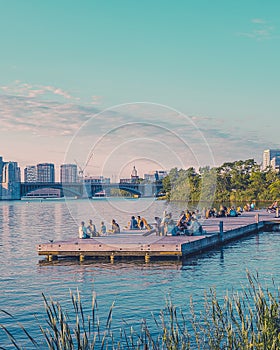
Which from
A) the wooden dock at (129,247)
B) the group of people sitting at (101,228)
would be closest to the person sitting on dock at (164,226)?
the wooden dock at (129,247)

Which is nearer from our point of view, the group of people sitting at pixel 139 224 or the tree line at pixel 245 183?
the group of people sitting at pixel 139 224

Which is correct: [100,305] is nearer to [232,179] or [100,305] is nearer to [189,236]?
[189,236]

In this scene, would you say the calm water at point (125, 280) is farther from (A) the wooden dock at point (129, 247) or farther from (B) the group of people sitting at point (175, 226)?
(B) the group of people sitting at point (175, 226)

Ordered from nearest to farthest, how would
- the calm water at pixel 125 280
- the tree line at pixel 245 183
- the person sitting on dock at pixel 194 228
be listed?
the calm water at pixel 125 280
the person sitting on dock at pixel 194 228
the tree line at pixel 245 183

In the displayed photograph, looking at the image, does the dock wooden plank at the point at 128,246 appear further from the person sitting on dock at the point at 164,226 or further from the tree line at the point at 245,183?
the tree line at the point at 245,183

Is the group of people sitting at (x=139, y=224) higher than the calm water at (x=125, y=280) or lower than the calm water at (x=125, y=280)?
higher

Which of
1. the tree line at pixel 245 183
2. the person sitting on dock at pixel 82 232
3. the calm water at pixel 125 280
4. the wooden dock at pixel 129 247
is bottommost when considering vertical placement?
the calm water at pixel 125 280

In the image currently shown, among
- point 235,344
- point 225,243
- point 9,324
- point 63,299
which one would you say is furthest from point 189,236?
point 235,344

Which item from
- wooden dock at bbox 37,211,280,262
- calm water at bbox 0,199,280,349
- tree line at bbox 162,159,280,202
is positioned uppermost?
tree line at bbox 162,159,280,202

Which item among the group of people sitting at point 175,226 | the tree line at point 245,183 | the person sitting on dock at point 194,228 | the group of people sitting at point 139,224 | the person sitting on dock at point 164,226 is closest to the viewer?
the person sitting on dock at point 164,226

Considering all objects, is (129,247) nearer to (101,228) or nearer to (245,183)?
(101,228)

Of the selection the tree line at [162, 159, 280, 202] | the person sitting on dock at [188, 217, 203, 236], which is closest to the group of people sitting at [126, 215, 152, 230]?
the person sitting on dock at [188, 217, 203, 236]

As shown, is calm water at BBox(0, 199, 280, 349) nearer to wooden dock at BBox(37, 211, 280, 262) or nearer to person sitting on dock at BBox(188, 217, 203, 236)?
wooden dock at BBox(37, 211, 280, 262)

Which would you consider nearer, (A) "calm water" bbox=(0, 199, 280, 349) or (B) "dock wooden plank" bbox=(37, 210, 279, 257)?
(A) "calm water" bbox=(0, 199, 280, 349)
